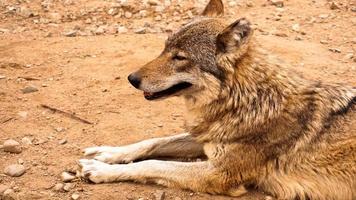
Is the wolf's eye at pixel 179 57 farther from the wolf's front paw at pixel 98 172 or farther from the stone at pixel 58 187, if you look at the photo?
the stone at pixel 58 187

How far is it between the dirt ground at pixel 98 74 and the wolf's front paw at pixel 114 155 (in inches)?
6.8

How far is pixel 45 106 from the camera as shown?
18.6ft

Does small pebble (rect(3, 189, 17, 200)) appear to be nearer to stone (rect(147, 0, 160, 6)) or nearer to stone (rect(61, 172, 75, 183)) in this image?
stone (rect(61, 172, 75, 183))

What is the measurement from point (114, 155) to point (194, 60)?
130cm

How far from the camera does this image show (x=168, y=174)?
4.36 metres

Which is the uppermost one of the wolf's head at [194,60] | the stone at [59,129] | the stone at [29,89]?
the wolf's head at [194,60]

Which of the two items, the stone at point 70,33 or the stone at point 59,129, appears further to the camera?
the stone at point 70,33

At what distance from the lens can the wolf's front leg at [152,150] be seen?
15.7 feet

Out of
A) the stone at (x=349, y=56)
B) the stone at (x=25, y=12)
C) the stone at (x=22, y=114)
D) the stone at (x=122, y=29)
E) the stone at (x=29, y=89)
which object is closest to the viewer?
the stone at (x=22, y=114)

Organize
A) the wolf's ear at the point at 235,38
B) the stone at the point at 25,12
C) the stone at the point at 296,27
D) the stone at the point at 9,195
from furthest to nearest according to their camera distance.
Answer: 1. the stone at the point at 25,12
2. the stone at the point at 296,27
3. the stone at the point at 9,195
4. the wolf's ear at the point at 235,38

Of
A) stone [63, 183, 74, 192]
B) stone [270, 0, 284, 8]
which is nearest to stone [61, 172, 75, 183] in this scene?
stone [63, 183, 74, 192]

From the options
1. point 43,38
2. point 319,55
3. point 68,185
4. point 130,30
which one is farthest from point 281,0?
point 68,185

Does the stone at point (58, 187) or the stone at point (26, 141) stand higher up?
the stone at point (26, 141)

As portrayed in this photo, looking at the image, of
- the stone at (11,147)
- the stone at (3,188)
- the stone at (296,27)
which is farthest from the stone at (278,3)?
the stone at (3,188)
